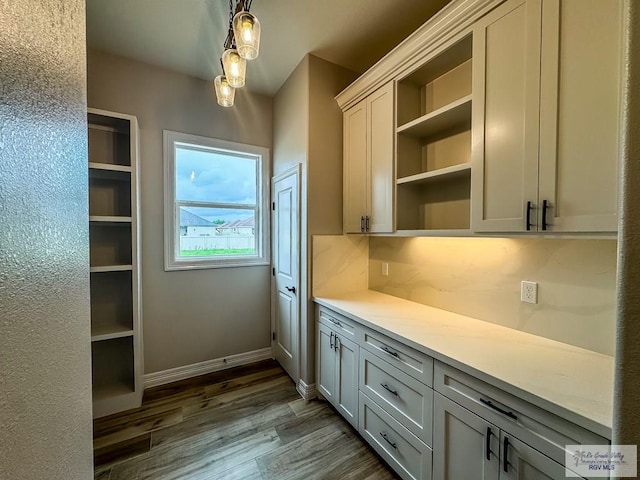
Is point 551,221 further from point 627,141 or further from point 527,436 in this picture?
point 527,436

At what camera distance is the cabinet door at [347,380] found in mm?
1861

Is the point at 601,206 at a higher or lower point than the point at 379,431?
higher

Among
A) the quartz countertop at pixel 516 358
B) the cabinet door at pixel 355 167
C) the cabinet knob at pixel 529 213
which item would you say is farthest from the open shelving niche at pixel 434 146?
the quartz countertop at pixel 516 358

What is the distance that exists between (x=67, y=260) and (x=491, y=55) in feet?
6.22

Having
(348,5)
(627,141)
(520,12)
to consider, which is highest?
(348,5)

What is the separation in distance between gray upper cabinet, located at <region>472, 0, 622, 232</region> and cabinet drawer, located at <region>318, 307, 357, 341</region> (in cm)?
104

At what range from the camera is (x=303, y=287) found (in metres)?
2.33

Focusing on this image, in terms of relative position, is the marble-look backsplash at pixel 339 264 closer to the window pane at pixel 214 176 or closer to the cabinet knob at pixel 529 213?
the window pane at pixel 214 176

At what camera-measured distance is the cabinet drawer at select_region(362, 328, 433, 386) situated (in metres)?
1.35

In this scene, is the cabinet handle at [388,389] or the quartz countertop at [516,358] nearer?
the quartz countertop at [516,358]

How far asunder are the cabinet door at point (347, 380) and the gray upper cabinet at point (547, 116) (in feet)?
3.86

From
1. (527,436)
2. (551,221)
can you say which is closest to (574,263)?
(551,221)

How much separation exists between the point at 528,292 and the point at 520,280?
0.07 m

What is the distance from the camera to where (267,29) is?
2.01 metres
